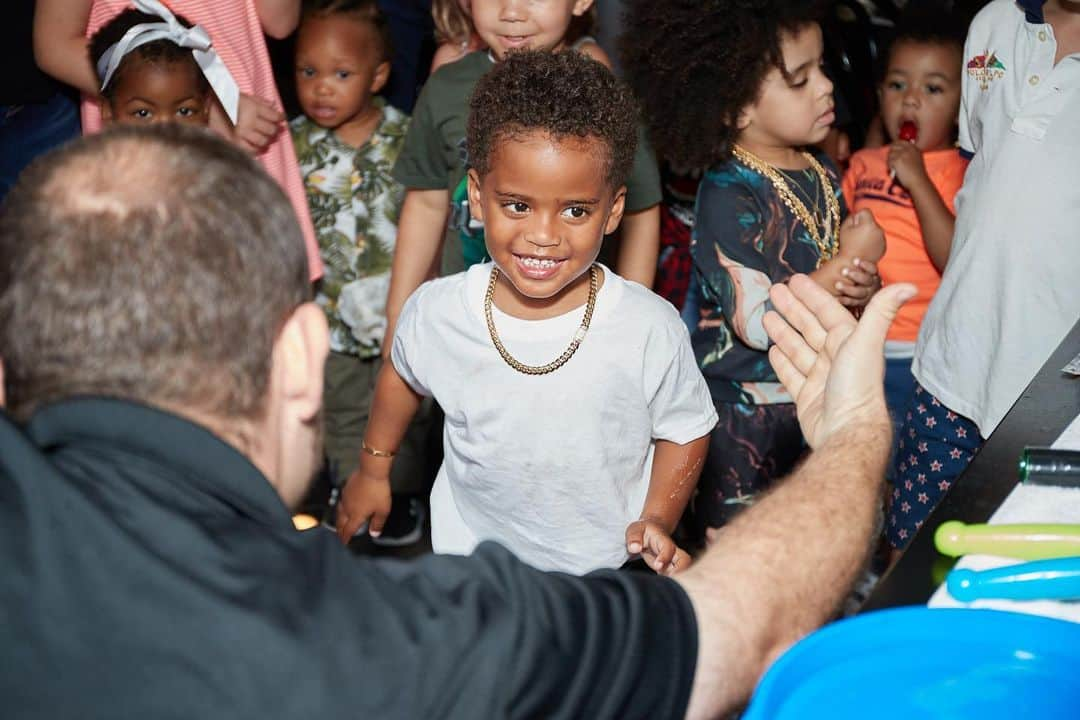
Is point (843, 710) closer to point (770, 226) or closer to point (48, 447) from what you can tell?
point (48, 447)

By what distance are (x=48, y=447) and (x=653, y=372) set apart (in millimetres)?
1163

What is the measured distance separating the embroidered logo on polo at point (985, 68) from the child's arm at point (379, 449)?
1.25m

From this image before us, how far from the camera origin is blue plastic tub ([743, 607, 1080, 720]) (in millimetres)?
996

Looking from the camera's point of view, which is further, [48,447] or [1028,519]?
[1028,519]

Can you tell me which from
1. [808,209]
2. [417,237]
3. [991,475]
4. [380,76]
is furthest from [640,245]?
[991,475]

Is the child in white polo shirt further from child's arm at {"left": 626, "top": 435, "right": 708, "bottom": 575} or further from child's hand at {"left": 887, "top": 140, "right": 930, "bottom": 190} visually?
child's arm at {"left": 626, "top": 435, "right": 708, "bottom": 575}

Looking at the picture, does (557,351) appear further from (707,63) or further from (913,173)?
(913,173)

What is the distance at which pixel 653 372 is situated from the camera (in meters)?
2.00

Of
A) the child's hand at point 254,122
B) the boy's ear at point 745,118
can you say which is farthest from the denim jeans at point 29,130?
the boy's ear at point 745,118

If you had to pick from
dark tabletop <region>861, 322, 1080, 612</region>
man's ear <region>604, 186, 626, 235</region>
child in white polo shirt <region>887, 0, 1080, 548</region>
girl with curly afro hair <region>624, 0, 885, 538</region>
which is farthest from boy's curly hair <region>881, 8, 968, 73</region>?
dark tabletop <region>861, 322, 1080, 612</region>

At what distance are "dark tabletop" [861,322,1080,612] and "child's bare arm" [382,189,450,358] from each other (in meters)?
1.44

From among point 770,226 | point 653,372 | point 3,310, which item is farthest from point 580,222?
point 3,310

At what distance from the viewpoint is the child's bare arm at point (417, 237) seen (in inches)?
107

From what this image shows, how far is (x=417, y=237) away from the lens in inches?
108
